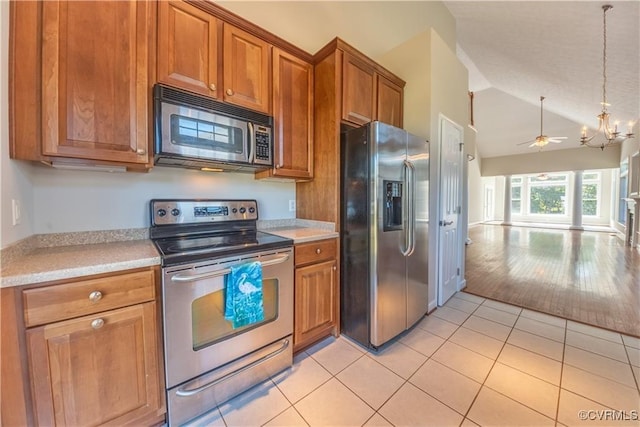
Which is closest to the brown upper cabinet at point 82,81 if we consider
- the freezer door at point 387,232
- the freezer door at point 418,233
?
the freezer door at point 387,232

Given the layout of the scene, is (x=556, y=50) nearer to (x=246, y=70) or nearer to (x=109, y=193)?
(x=246, y=70)

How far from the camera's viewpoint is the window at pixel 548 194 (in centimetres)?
1050

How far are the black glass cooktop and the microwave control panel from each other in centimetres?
62

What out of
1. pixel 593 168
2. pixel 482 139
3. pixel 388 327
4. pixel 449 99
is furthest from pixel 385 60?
pixel 593 168

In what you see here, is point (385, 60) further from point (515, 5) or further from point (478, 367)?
point (478, 367)

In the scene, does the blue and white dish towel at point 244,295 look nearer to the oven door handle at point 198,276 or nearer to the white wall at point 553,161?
the oven door handle at point 198,276

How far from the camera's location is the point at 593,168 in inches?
319

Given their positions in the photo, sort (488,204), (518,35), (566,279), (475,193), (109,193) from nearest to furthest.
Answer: (109,193) → (518,35) → (566,279) → (475,193) → (488,204)

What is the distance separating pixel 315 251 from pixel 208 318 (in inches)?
33.0

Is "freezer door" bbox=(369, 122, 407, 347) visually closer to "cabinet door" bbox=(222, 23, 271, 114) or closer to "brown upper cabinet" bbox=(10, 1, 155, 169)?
→ "cabinet door" bbox=(222, 23, 271, 114)

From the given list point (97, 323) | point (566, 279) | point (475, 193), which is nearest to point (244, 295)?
point (97, 323)

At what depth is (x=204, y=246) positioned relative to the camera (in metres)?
1.44

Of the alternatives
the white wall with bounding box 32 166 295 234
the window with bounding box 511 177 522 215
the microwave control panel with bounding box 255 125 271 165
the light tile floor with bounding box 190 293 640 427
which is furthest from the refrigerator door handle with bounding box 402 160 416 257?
the window with bounding box 511 177 522 215

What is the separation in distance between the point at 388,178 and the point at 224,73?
1419 millimetres
